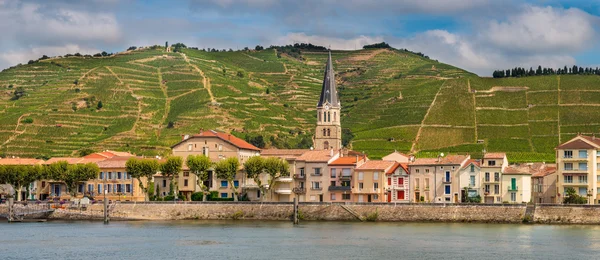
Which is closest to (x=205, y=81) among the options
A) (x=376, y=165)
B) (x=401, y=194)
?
(x=376, y=165)

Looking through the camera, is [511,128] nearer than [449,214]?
No

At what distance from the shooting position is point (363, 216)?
267 feet

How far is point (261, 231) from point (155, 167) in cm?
2227

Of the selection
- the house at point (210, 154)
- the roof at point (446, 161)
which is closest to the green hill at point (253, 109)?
the house at point (210, 154)

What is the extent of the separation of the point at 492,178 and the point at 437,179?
15.8 ft

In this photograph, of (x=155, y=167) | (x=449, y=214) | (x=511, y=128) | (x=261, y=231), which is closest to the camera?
(x=261, y=231)

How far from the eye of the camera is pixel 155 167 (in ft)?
301

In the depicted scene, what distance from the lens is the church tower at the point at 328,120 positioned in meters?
116

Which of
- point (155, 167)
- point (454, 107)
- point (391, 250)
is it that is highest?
point (454, 107)

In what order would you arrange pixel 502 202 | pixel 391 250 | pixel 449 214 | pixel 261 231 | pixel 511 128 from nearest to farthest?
pixel 391 250 < pixel 261 231 < pixel 449 214 < pixel 502 202 < pixel 511 128

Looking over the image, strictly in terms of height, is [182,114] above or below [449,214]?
above

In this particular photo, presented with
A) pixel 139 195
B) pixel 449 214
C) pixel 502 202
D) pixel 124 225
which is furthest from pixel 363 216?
pixel 139 195

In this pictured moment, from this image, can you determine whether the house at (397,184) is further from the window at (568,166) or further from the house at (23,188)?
the house at (23,188)

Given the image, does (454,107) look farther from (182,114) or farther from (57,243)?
(57,243)
